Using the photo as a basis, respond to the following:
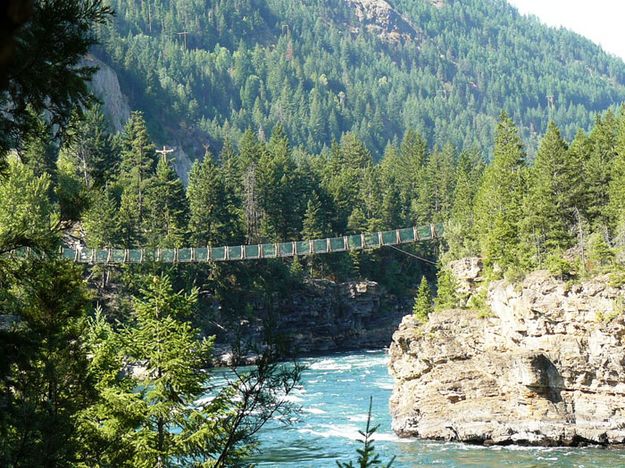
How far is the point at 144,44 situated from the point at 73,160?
95.3 m

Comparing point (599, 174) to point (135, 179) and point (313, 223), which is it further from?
point (135, 179)

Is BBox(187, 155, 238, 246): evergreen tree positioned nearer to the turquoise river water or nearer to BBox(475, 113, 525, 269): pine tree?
BBox(475, 113, 525, 269): pine tree

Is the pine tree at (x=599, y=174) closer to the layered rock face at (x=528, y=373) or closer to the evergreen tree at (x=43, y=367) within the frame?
the layered rock face at (x=528, y=373)

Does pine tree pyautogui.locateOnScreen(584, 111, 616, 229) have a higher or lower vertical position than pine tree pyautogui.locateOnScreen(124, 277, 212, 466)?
higher

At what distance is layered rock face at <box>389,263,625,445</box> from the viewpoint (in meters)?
24.8

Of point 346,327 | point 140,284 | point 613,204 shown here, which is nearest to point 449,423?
point 613,204

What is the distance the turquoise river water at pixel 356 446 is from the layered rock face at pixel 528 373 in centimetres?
80

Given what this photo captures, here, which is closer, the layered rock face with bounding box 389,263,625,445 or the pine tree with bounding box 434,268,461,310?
the layered rock face with bounding box 389,263,625,445

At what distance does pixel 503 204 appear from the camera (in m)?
41.5

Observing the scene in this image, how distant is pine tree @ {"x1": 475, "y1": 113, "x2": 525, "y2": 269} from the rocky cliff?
515 inches

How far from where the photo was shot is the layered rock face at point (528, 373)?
24812 mm

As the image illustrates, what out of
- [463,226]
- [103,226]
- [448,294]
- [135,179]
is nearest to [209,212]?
[135,179]

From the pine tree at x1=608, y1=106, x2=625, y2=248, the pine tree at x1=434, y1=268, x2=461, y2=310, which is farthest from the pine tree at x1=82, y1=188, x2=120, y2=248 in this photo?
the pine tree at x1=608, y1=106, x2=625, y2=248

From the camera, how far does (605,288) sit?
87.7ft
